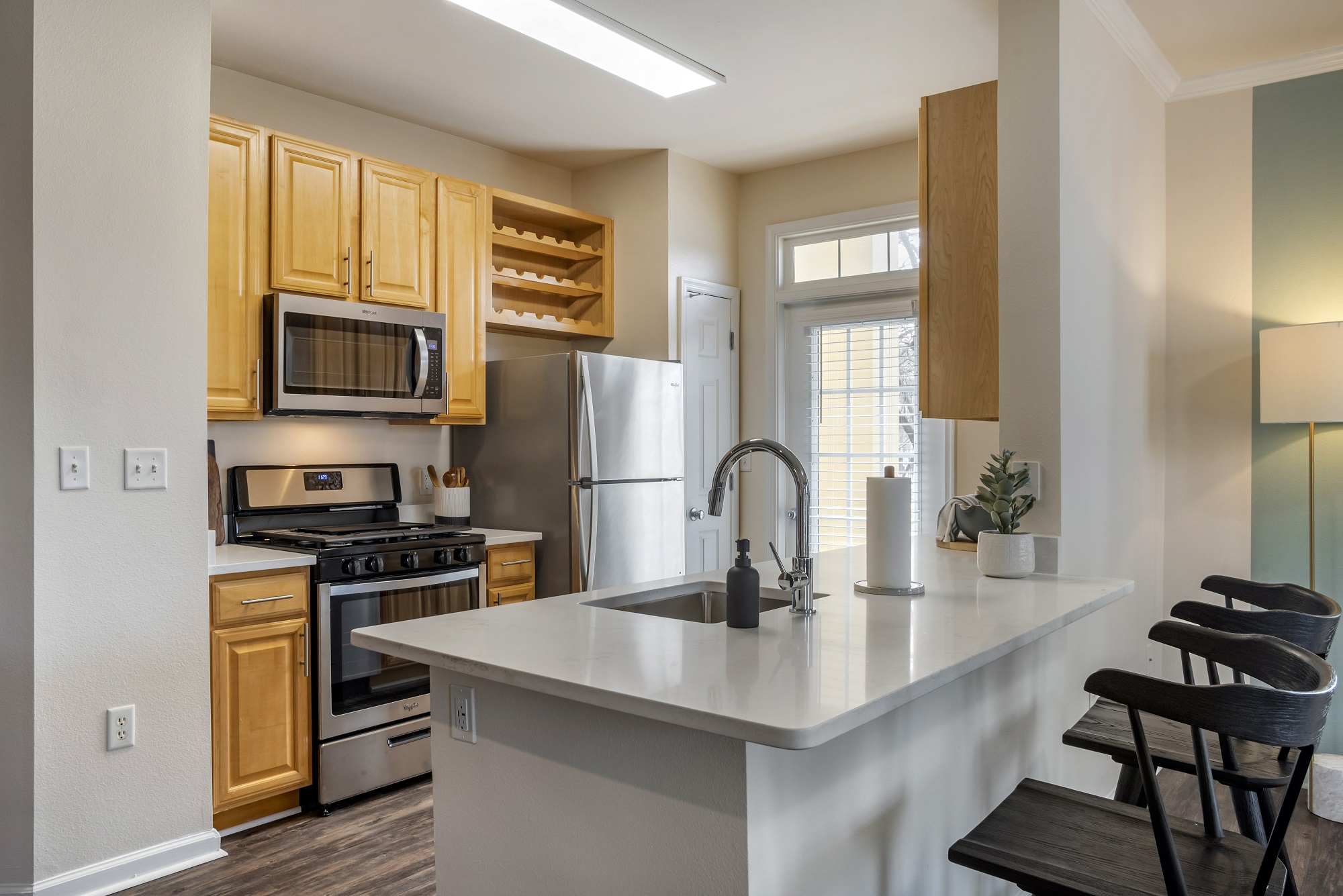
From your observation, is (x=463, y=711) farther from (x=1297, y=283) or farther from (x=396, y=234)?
(x=1297, y=283)

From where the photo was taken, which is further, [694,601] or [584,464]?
[584,464]

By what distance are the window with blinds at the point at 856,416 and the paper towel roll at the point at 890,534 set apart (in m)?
2.17

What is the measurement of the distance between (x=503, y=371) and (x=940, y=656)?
2.81 m

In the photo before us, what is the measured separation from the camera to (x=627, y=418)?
3836 millimetres

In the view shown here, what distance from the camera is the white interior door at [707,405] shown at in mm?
4398

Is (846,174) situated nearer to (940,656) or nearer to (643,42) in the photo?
(643,42)

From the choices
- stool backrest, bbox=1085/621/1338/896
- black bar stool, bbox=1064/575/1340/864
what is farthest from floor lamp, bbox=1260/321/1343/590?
stool backrest, bbox=1085/621/1338/896

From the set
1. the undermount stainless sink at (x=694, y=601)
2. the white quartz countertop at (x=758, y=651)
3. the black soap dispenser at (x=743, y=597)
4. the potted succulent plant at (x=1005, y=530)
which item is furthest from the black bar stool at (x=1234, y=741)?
the black soap dispenser at (x=743, y=597)

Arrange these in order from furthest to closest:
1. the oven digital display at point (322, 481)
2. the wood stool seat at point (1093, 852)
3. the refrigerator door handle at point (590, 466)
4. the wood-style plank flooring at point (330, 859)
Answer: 1. the refrigerator door handle at point (590, 466)
2. the oven digital display at point (322, 481)
3. the wood-style plank flooring at point (330, 859)
4. the wood stool seat at point (1093, 852)

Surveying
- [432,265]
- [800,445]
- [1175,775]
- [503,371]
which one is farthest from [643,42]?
[1175,775]

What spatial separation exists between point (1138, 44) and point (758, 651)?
275 cm

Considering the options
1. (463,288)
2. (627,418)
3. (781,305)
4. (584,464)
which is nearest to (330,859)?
(584,464)

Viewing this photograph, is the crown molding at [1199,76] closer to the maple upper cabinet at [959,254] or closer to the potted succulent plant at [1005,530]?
the maple upper cabinet at [959,254]

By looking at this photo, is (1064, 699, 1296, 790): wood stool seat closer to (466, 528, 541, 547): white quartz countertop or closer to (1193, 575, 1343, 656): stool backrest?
(1193, 575, 1343, 656): stool backrest
